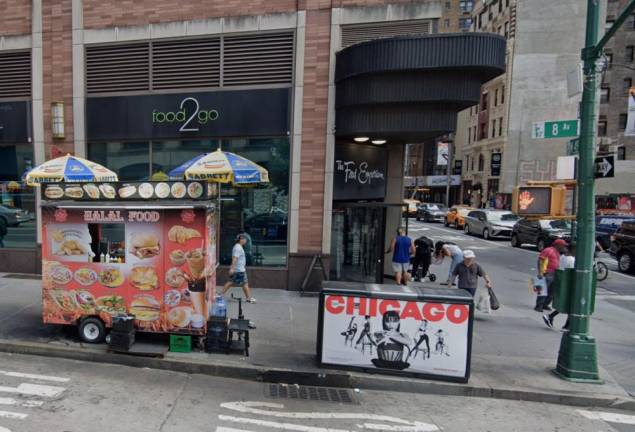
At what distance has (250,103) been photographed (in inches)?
395

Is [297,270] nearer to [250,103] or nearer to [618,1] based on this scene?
[250,103]

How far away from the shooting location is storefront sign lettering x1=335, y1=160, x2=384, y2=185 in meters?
10.6

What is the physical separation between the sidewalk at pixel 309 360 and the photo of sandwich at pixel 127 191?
2.39 m

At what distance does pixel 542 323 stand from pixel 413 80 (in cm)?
577

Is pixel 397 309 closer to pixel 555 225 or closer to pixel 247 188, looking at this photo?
pixel 247 188

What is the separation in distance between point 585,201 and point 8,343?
8.91 metres

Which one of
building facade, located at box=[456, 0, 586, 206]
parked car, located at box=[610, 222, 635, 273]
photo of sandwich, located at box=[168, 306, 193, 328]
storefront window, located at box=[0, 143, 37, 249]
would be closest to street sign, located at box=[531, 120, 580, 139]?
photo of sandwich, located at box=[168, 306, 193, 328]

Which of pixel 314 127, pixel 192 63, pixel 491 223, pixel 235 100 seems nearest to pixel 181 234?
pixel 314 127

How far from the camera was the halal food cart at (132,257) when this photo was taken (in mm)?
6223

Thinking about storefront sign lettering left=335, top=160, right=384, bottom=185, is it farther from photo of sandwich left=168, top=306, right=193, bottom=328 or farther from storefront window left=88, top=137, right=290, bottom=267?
photo of sandwich left=168, top=306, right=193, bottom=328

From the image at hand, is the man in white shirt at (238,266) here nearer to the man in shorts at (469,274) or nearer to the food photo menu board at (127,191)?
the food photo menu board at (127,191)

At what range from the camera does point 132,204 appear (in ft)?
20.3

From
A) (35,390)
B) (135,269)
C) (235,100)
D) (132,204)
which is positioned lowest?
(35,390)

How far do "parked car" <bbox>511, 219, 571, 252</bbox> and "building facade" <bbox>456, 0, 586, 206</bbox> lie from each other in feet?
64.6
